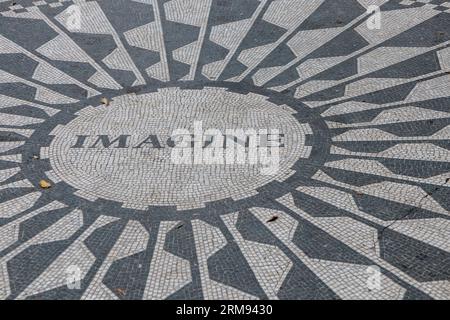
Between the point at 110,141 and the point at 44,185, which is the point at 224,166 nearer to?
the point at 110,141

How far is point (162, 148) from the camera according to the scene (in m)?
9.55

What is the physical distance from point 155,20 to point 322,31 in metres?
3.41

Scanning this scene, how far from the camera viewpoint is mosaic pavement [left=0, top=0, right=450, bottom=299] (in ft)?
23.9

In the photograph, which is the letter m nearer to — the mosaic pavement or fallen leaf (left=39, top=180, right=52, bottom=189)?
the mosaic pavement

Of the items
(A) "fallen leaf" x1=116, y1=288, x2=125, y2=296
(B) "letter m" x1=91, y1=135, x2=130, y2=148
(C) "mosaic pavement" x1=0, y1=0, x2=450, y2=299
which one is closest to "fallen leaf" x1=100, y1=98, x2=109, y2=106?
(C) "mosaic pavement" x1=0, y1=0, x2=450, y2=299

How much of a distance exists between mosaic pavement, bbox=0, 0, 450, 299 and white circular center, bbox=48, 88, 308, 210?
0.10 feet

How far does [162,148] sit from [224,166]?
1042 millimetres

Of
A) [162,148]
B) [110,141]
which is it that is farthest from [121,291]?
[110,141]

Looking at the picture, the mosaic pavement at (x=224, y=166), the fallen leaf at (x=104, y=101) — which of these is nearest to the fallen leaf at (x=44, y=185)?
the mosaic pavement at (x=224, y=166)

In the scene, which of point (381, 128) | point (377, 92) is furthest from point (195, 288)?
point (377, 92)

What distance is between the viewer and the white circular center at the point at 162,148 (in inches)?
342

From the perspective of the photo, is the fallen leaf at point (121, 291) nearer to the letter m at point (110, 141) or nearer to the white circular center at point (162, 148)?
the white circular center at point (162, 148)

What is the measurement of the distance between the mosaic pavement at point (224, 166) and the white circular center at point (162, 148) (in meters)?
0.03

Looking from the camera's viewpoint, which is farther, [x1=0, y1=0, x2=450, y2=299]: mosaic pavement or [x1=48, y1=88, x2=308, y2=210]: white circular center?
[x1=48, y1=88, x2=308, y2=210]: white circular center
